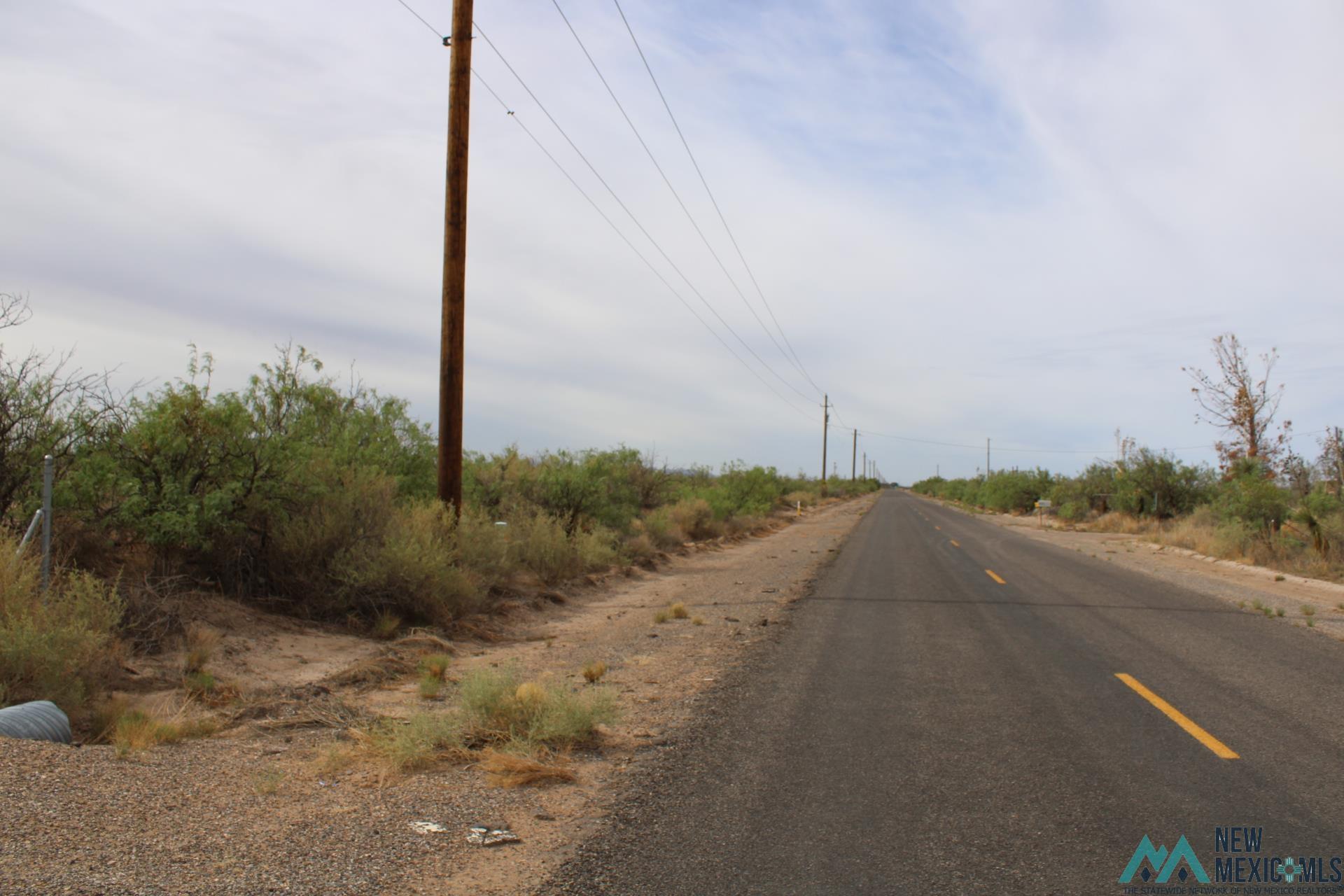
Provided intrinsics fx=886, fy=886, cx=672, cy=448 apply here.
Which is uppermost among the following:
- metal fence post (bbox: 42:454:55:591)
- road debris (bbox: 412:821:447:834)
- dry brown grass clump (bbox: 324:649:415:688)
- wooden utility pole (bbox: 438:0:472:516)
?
wooden utility pole (bbox: 438:0:472:516)

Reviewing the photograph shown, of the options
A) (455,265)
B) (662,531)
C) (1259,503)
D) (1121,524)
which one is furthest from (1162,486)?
(455,265)

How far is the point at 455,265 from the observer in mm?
13688

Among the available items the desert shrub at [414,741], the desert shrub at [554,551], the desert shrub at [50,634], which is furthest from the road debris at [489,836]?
the desert shrub at [554,551]

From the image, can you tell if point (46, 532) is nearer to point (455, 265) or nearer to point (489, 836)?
point (489, 836)

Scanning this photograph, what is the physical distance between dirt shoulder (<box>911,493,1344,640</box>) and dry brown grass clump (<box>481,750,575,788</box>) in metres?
11.0

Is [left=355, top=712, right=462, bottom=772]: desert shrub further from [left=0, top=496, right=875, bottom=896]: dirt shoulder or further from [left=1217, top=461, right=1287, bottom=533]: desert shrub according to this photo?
[left=1217, top=461, right=1287, bottom=533]: desert shrub

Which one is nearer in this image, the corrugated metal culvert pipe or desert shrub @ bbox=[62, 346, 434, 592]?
the corrugated metal culvert pipe

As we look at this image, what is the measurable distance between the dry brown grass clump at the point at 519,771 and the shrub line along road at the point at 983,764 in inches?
23.8

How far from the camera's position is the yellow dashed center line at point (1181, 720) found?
6.36 metres

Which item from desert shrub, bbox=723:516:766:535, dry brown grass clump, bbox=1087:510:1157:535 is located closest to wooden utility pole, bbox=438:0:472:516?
desert shrub, bbox=723:516:766:535

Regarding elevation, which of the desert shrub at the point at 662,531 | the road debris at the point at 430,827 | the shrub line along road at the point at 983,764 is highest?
the desert shrub at the point at 662,531

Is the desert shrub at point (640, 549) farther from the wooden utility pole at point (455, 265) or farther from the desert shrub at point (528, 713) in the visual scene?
the desert shrub at point (528, 713)

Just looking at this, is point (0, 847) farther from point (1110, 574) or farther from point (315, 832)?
point (1110, 574)

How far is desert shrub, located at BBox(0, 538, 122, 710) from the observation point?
21.7ft
